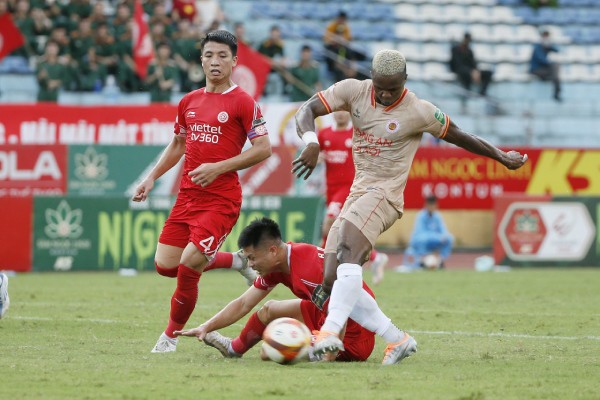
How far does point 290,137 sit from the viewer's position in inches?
859

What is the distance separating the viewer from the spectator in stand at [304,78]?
23438 millimetres

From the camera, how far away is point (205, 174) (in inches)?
338

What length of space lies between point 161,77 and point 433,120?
14.4 m

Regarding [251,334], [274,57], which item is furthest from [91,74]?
[251,334]

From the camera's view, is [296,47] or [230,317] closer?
[230,317]

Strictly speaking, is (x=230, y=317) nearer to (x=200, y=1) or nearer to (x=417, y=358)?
(x=417, y=358)

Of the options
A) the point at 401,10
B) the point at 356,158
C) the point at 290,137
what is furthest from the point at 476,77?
the point at 356,158

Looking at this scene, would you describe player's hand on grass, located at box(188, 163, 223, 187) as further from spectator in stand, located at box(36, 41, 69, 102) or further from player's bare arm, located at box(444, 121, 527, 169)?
spectator in stand, located at box(36, 41, 69, 102)

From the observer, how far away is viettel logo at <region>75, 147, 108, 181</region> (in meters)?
20.1

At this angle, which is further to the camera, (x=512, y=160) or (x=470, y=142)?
(x=512, y=160)

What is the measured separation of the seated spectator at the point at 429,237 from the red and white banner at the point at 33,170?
6.11 metres

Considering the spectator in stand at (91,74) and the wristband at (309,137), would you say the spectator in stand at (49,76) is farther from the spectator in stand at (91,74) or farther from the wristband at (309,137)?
the wristband at (309,137)

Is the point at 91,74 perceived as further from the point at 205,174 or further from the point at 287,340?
the point at 287,340

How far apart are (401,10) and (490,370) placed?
21951mm
